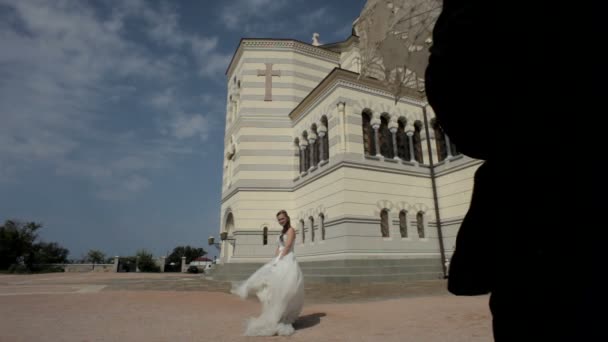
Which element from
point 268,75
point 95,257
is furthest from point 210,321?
point 95,257

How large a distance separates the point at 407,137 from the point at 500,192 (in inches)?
630

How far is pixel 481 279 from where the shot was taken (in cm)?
121

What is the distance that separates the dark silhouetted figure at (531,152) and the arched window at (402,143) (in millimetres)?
15334

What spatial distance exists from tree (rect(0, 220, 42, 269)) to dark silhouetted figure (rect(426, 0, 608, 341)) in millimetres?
41868

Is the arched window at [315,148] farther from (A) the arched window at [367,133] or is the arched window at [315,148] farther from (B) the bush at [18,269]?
(B) the bush at [18,269]

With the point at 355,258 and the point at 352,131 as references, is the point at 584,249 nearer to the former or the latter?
the point at 355,258

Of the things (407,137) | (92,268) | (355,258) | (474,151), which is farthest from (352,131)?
(92,268)

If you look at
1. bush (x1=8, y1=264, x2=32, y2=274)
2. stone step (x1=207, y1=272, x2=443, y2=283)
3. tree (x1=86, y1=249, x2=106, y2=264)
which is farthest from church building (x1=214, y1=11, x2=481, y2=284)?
tree (x1=86, y1=249, x2=106, y2=264)

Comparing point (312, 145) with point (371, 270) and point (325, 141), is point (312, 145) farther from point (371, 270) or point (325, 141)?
point (371, 270)

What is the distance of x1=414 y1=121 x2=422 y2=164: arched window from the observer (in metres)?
16.4

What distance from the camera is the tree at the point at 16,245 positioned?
31281mm

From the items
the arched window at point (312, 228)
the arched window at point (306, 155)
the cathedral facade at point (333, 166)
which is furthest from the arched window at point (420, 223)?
the arched window at point (306, 155)

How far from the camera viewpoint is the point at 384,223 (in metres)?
14.2

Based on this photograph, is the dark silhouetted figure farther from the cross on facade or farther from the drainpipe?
the cross on facade
